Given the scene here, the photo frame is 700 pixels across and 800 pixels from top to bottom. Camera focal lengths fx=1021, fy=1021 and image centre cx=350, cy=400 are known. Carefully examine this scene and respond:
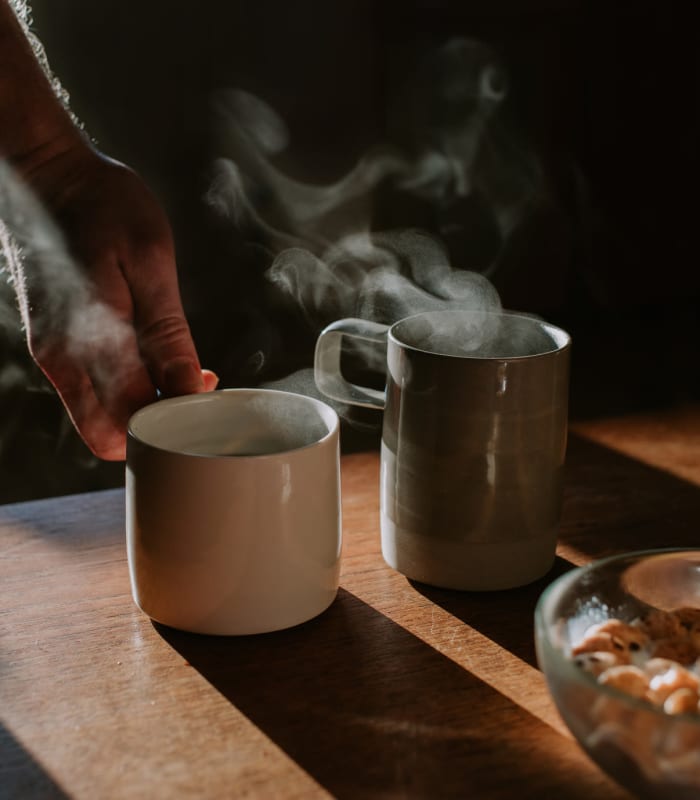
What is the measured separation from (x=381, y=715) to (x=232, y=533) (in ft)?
0.47

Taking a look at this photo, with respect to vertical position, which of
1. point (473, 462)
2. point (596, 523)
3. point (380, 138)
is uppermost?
point (380, 138)

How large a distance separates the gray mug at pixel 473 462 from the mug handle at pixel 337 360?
0.09ft

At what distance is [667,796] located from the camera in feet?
1.58

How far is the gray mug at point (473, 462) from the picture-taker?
72cm

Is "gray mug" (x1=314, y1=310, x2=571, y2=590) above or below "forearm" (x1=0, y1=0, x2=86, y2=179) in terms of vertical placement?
below

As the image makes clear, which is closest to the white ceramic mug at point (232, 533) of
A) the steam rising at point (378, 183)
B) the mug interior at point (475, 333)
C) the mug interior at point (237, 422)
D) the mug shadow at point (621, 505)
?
the mug interior at point (237, 422)

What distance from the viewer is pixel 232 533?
0.65 meters

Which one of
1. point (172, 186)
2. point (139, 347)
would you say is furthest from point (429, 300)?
point (172, 186)

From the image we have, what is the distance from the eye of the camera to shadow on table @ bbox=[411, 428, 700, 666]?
2.37 feet

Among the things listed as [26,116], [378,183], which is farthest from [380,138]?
[26,116]

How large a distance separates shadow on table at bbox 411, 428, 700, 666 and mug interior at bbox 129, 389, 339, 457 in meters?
0.15

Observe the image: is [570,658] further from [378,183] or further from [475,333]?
[378,183]

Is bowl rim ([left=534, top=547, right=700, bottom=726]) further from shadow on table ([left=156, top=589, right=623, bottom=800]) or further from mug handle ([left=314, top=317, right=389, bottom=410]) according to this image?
mug handle ([left=314, top=317, right=389, bottom=410])

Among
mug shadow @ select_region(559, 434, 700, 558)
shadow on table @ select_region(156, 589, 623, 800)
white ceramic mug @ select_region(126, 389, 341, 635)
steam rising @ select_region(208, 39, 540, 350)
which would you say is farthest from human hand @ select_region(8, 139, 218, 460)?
steam rising @ select_region(208, 39, 540, 350)
